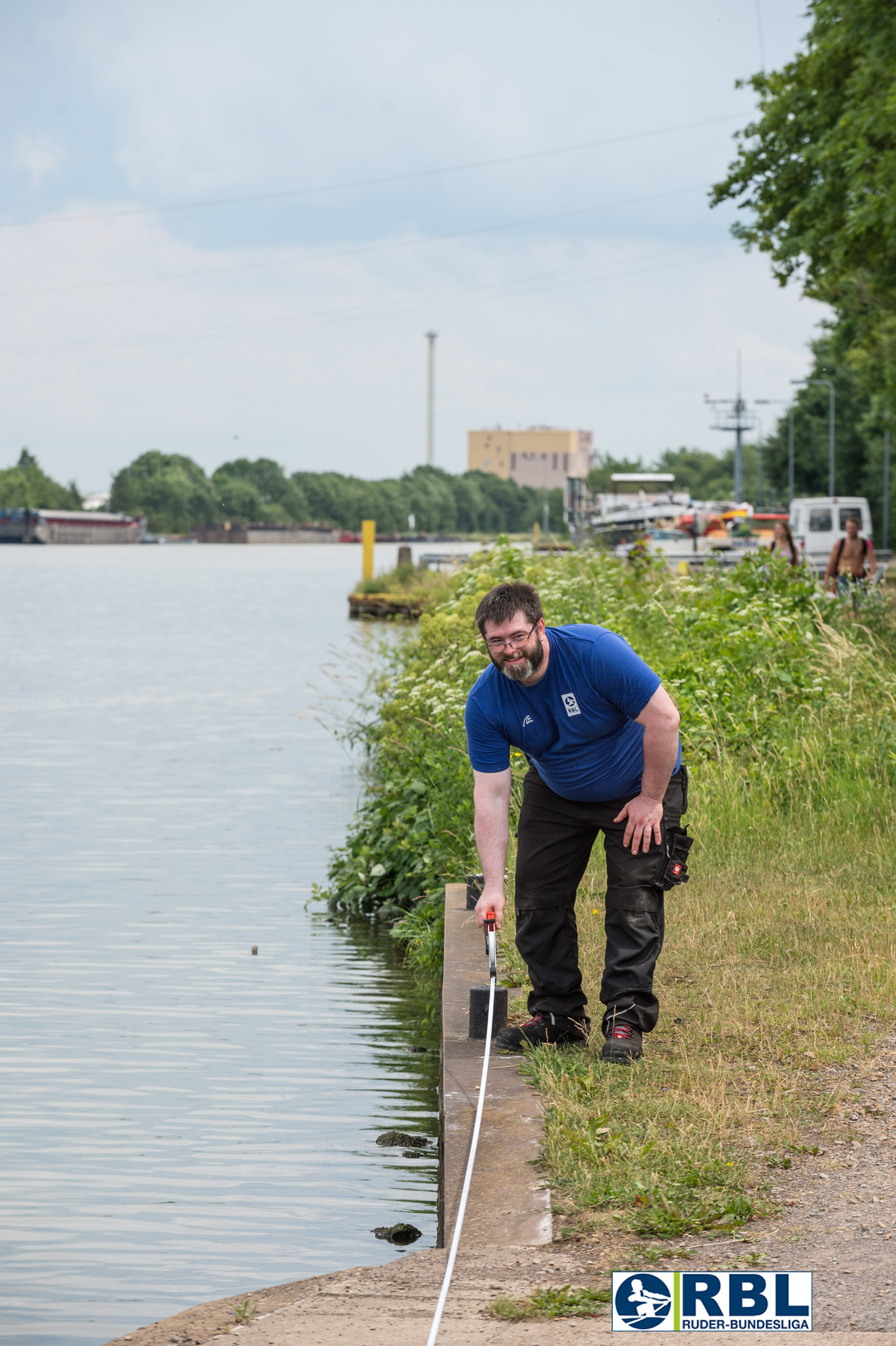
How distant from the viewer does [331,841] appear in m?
14.2

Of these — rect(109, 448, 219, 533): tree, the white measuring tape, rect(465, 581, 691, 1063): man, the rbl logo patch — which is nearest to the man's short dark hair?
rect(465, 581, 691, 1063): man

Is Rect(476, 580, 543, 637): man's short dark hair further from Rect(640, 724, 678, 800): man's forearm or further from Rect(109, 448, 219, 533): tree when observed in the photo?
Rect(109, 448, 219, 533): tree

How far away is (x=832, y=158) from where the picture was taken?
66.9 ft

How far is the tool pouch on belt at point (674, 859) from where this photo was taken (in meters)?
5.46

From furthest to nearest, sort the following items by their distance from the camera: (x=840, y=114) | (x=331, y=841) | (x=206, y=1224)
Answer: (x=840, y=114) < (x=331, y=841) < (x=206, y=1224)

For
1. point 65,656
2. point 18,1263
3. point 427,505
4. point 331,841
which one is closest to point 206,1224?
point 18,1263

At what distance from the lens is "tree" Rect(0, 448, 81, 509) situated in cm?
18850

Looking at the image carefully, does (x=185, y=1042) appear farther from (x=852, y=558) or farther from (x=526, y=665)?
(x=852, y=558)

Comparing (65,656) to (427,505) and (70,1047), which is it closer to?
(70,1047)

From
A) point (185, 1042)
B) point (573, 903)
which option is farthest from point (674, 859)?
point (185, 1042)

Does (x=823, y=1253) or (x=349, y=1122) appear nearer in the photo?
(x=823, y=1253)

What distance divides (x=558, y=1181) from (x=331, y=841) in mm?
9956

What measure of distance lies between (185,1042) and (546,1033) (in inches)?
125

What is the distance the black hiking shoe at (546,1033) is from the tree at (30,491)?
186 metres
